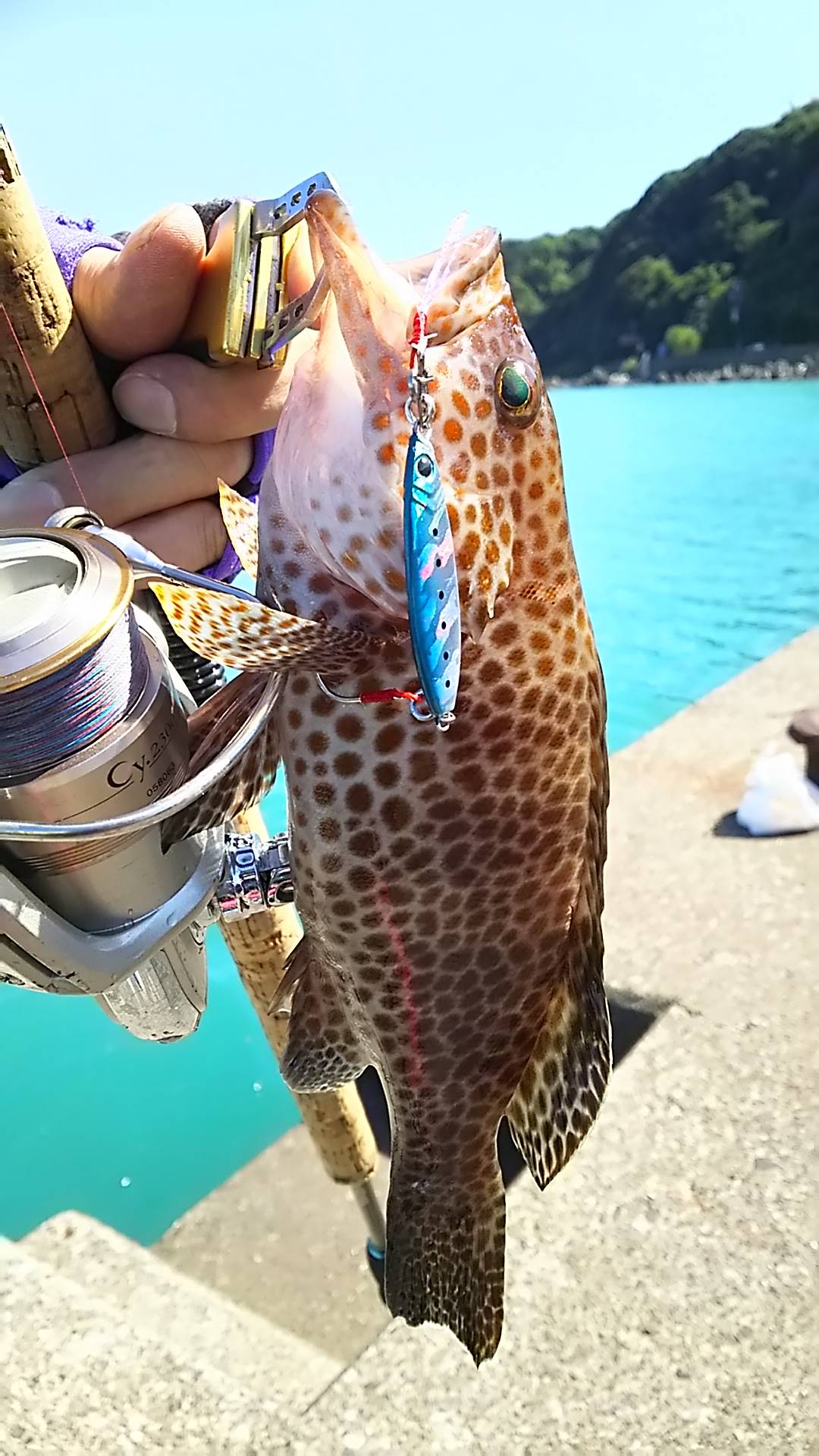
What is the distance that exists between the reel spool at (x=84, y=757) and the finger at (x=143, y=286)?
14.9 inches

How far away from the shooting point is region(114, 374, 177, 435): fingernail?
145 centimetres

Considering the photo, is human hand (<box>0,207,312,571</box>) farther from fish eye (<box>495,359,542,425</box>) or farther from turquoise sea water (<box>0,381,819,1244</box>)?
turquoise sea water (<box>0,381,819,1244</box>)

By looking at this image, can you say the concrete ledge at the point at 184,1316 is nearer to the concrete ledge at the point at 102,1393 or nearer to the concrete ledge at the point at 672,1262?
the concrete ledge at the point at 102,1393

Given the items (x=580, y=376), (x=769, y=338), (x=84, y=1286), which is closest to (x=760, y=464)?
(x=84, y=1286)

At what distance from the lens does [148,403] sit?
1.46m

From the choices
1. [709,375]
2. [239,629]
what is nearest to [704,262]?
[709,375]

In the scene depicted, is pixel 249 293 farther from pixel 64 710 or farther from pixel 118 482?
pixel 64 710

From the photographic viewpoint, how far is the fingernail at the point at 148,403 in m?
1.45

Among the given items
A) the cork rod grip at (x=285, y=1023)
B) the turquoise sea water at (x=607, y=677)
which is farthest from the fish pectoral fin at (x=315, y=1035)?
the turquoise sea water at (x=607, y=677)

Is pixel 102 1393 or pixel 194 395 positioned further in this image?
pixel 102 1393

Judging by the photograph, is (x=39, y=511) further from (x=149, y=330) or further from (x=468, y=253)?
(x=468, y=253)

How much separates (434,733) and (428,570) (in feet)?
1.23

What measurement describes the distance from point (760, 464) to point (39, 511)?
2740 centimetres

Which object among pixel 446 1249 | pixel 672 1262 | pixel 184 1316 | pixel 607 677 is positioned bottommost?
pixel 607 677
